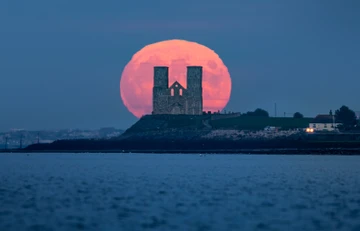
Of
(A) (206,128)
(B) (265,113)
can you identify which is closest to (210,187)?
(A) (206,128)

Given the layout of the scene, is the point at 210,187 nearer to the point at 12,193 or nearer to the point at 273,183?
the point at 273,183

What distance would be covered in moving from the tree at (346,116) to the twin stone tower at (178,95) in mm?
26395

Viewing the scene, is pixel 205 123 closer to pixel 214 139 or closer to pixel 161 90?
pixel 161 90

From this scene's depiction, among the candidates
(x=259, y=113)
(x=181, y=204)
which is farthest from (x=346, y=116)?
(x=181, y=204)

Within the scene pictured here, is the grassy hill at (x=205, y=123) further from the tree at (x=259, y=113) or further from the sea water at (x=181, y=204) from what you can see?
the sea water at (x=181, y=204)

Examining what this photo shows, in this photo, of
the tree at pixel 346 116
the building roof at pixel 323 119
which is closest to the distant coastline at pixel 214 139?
the building roof at pixel 323 119

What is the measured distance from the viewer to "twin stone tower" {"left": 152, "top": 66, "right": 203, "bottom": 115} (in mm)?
167125

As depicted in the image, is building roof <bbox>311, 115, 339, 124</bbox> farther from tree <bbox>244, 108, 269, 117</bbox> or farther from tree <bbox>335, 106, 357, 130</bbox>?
tree <bbox>244, 108, 269, 117</bbox>

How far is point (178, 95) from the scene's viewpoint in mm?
168250

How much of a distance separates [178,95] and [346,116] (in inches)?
1262

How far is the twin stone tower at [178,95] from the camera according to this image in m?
167

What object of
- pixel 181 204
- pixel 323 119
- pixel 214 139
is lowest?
pixel 181 204

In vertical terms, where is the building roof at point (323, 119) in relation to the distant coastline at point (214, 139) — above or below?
above

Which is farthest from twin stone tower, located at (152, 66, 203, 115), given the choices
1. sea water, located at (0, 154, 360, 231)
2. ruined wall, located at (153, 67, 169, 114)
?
sea water, located at (0, 154, 360, 231)
